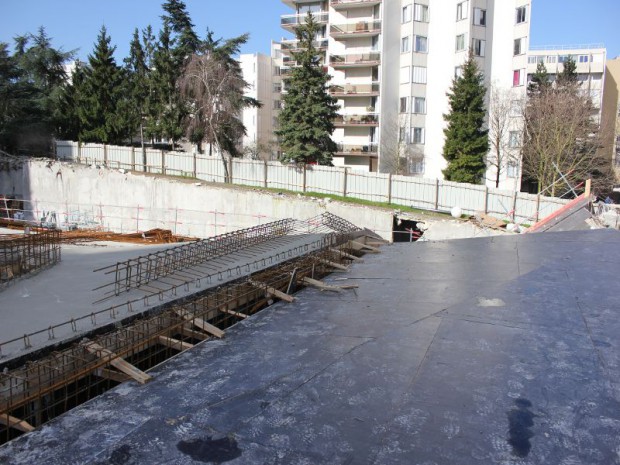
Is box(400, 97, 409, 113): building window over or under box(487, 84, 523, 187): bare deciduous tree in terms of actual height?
over

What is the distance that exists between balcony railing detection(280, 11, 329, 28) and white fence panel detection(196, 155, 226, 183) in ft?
74.3

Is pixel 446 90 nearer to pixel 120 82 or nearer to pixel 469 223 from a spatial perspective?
pixel 469 223

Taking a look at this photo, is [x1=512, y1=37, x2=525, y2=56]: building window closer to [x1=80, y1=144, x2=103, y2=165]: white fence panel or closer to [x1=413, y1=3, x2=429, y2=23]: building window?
[x1=413, y1=3, x2=429, y2=23]: building window

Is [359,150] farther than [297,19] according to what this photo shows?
No

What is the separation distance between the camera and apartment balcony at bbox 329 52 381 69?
38188 mm

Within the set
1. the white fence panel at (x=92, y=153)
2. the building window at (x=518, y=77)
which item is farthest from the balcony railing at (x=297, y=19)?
the white fence panel at (x=92, y=153)

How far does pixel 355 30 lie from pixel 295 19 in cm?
1091

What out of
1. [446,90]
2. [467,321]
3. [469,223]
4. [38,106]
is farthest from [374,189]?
[38,106]

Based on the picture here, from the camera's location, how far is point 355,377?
489 centimetres

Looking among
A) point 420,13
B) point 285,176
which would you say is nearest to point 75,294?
point 285,176

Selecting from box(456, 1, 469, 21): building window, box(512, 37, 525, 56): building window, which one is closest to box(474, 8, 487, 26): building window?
box(456, 1, 469, 21): building window

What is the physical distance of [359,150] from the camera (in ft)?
129

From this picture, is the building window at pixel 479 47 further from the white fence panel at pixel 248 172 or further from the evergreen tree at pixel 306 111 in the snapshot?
the white fence panel at pixel 248 172

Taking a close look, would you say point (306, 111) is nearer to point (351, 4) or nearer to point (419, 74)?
point (419, 74)
